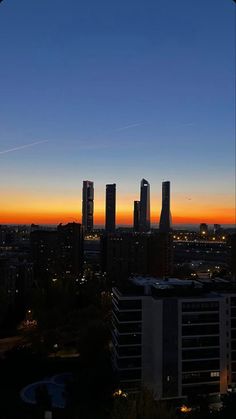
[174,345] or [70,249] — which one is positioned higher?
[70,249]

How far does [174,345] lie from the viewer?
6809mm

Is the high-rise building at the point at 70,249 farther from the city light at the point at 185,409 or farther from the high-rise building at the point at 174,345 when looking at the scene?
the city light at the point at 185,409

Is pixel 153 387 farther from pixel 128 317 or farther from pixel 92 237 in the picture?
pixel 92 237

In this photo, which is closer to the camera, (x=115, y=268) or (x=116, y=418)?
(x=116, y=418)

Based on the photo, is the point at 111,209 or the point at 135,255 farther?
the point at 111,209

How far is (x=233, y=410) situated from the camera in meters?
A: 3.72

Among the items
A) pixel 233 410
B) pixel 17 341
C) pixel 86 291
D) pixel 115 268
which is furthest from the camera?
pixel 115 268

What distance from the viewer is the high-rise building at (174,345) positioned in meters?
6.79

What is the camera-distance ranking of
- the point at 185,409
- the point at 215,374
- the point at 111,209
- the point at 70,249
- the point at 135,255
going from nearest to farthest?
1. the point at 185,409
2. the point at 215,374
3. the point at 135,255
4. the point at 70,249
5. the point at 111,209

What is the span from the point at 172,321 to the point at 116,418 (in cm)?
301

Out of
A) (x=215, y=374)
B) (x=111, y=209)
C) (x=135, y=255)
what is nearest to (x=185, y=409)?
(x=215, y=374)

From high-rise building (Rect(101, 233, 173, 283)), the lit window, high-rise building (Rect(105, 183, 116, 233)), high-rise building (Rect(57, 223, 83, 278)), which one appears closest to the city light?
the lit window

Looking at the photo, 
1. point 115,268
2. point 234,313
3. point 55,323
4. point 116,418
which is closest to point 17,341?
point 55,323

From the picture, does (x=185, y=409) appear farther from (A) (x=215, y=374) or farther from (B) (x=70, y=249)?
(B) (x=70, y=249)
